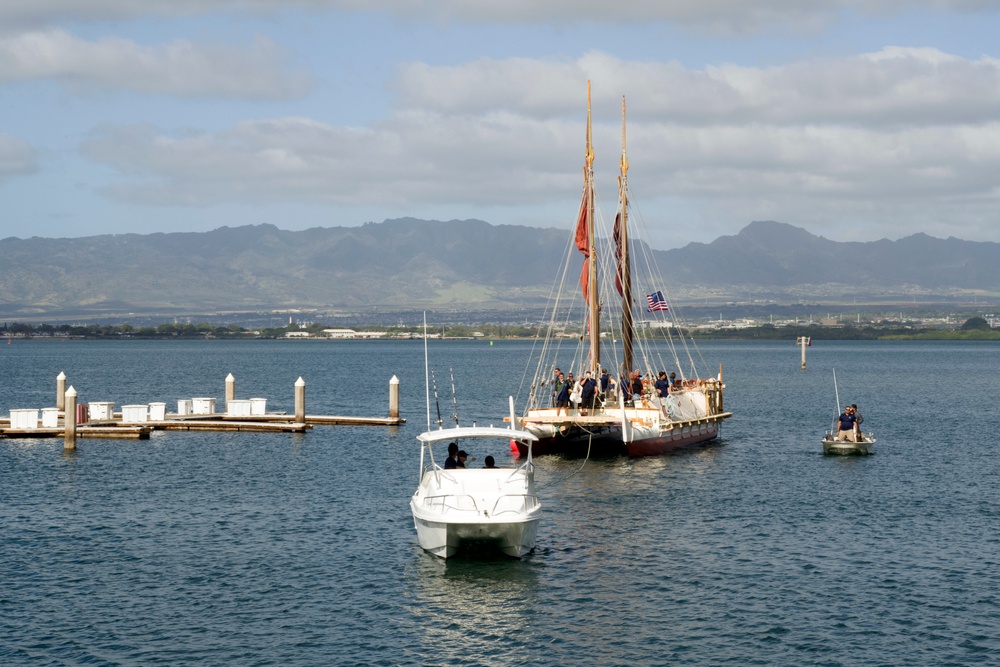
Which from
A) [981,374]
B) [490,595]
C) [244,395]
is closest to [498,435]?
[490,595]

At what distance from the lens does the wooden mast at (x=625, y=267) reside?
220ft

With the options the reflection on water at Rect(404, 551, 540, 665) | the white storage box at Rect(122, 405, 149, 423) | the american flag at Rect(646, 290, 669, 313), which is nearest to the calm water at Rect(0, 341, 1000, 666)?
the reflection on water at Rect(404, 551, 540, 665)

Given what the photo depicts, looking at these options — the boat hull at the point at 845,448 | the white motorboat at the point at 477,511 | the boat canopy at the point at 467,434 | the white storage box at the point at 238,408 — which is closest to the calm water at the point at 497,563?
the white motorboat at the point at 477,511

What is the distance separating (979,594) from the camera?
103 ft

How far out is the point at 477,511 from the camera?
3422cm

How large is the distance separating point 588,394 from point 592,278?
7.26 meters

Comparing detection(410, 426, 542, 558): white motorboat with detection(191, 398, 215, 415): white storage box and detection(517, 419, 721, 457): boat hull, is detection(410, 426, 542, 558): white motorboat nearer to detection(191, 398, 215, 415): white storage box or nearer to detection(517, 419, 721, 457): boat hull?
detection(517, 419, 721, 457): boat hull

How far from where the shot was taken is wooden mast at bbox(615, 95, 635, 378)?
6719cm

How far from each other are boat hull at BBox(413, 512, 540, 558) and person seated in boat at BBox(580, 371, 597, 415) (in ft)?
77.9

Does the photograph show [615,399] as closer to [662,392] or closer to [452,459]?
[662,392]

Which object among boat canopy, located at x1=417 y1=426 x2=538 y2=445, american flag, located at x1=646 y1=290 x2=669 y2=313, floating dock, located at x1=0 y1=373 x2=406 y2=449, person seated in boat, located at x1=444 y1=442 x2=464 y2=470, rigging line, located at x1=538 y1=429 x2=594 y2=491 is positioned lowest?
rigging line, located at x1=538 y1=429 x2=594 y2=491

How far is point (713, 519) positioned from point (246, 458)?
25761 mm

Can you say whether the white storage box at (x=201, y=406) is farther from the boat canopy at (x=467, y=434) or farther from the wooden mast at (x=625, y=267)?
the boat canopy at (x=467, y=434)

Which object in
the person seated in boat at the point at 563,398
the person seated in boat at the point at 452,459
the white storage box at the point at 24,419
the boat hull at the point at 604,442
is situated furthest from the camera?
the white storage box at the point at 24,419
